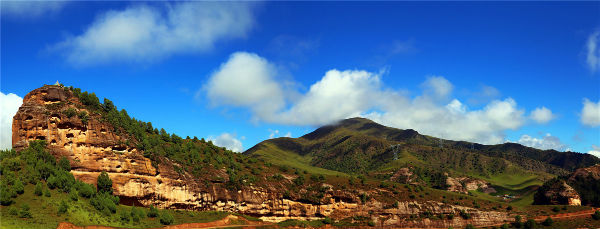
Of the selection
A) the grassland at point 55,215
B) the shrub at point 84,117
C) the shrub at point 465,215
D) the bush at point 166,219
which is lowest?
the shrub at point 465,215

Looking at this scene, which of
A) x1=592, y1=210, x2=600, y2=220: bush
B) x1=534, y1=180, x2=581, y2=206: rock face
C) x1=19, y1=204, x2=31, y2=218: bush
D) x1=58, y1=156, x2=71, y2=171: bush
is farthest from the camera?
x1=534, y1=180, x2=581, y2=206: rock face

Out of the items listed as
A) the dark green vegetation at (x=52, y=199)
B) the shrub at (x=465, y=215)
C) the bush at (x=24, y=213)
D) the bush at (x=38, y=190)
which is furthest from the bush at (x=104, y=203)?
the shrub at (x=465, y=215)

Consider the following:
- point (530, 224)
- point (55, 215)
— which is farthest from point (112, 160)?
point (530, 224)

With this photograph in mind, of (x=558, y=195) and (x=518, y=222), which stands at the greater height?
(x=558, y=195)

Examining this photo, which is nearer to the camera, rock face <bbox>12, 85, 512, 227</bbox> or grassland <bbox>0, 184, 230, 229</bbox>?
grassland <bbox>0, 184, 230, 229</bbox>

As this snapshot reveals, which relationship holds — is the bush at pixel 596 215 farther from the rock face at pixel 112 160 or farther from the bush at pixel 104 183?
the bush at pixel 104 183

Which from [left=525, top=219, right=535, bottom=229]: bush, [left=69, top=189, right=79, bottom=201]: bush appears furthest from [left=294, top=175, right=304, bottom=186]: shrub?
[left=525, top=219, right=535, bottom=229]: bush

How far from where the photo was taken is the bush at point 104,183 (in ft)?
273

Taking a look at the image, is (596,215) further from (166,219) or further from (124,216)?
(124,216)

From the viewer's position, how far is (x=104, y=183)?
83.3m

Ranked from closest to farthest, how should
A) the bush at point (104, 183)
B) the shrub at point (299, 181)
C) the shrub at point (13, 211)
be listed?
the shrub at point (13, 211)
the bush at point (104, 183)
the shrub at point (299, 181)

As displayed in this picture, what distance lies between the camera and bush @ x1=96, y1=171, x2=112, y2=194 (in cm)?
8306

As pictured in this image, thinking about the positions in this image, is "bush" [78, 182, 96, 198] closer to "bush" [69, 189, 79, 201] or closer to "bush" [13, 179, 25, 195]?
"bush" [69, 189, 79, 201]

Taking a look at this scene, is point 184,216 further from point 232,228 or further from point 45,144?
point 45,144
